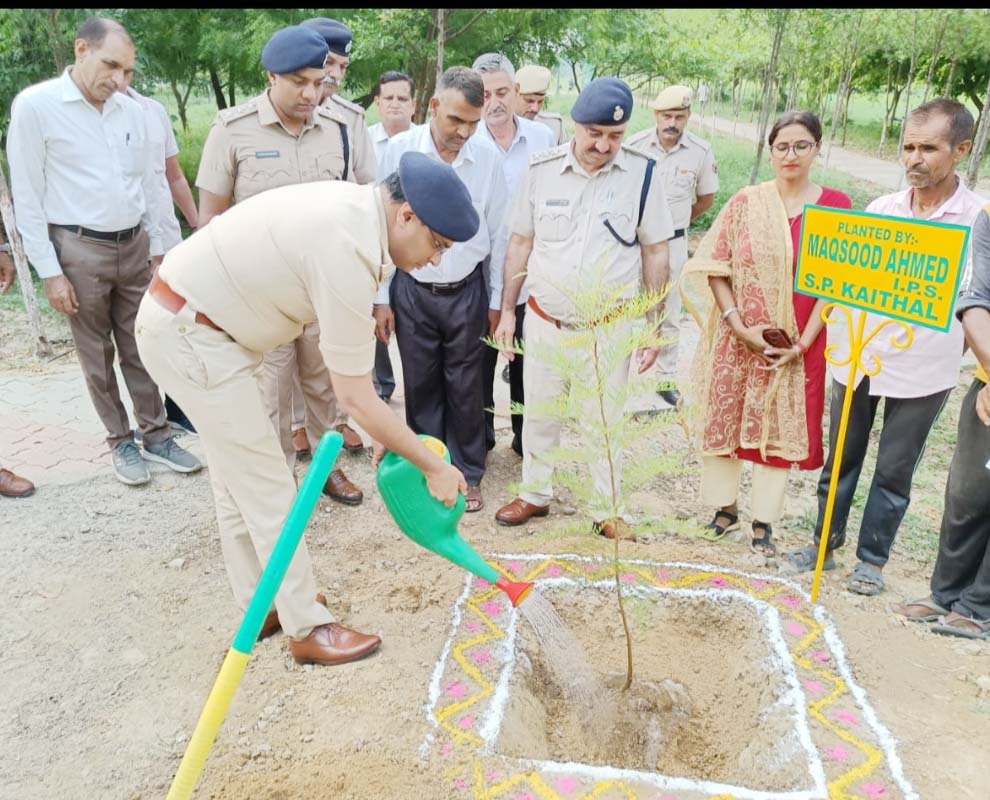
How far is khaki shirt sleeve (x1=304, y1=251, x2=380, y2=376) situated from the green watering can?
1.08 ft

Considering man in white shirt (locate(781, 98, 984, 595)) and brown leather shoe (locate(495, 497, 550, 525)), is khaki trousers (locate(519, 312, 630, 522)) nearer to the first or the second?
brown leather shoe (locate(495, 497, 550, 525))

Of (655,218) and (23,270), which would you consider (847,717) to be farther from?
(23,270)

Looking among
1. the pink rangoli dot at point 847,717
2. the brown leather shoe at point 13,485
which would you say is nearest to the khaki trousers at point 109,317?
the brown leather shoe at point 13,485

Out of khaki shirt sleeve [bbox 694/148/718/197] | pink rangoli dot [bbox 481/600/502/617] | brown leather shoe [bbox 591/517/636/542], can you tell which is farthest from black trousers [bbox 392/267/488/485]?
khaki shirt sleeve [bbox 694/148/718/197]

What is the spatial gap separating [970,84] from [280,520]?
2439 centimetres

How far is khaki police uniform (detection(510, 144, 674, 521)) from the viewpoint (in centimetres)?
352

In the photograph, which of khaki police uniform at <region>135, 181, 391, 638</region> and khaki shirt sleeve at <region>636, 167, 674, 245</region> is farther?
khaki shirt sleeve at <region>636, 167, 674, 245</region>

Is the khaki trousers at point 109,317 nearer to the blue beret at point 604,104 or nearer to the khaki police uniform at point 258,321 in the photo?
the khaki police uniform at point 258,321

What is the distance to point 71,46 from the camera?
8.52 m

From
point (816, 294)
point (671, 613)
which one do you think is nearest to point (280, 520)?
point (671, 613)

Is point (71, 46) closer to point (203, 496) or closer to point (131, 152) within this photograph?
point (131, 152)

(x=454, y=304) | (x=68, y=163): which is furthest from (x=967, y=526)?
(x=68, y=163)

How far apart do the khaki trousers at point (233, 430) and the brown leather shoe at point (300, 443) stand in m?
1.65

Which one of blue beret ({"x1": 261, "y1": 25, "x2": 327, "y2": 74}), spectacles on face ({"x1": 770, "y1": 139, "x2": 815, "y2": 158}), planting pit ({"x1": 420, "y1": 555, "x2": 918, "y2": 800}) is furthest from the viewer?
blue beret ({"x1": 261, "y1": 25, "x2": 327, "y2": 74})
